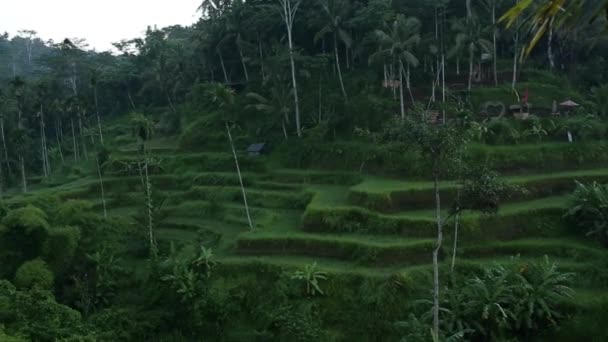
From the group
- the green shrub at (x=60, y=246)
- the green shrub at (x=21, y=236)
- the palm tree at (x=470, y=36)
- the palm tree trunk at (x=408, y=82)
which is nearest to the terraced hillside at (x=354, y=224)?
the green shrub at (x=60, y=246)

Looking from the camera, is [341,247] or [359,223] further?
[359,223]

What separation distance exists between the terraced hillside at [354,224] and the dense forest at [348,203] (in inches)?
3.7

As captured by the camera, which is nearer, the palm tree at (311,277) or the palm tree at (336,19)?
Answer: the palm tree at (311,277)

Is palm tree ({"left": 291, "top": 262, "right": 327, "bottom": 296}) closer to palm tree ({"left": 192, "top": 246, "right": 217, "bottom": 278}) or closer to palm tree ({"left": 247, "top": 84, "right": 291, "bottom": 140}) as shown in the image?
palm tree ({"left": 192, "top": 246, "right": 217, "bottom": 278})

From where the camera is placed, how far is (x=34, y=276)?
20469mm

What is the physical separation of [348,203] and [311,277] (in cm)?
554

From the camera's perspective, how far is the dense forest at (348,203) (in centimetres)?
1634

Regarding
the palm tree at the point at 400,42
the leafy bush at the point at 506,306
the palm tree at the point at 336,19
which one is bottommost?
the leafy bush at the point at 506,306

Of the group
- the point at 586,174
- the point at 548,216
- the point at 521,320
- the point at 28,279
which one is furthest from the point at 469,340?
the point at 28,279

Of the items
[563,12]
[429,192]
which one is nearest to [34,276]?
[429,192]

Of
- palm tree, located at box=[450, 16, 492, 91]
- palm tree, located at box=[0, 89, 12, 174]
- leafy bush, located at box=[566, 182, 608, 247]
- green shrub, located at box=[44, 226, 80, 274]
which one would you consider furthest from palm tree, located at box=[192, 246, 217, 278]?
palm tree, located at box=[0, 89, 12, 174]

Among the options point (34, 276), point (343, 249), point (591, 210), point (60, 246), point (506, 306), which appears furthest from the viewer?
point (60, 246)

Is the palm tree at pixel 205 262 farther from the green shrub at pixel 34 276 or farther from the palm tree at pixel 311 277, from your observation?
the green shrub at pixel 34 276

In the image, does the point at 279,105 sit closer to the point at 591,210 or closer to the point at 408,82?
the point at 408,82
